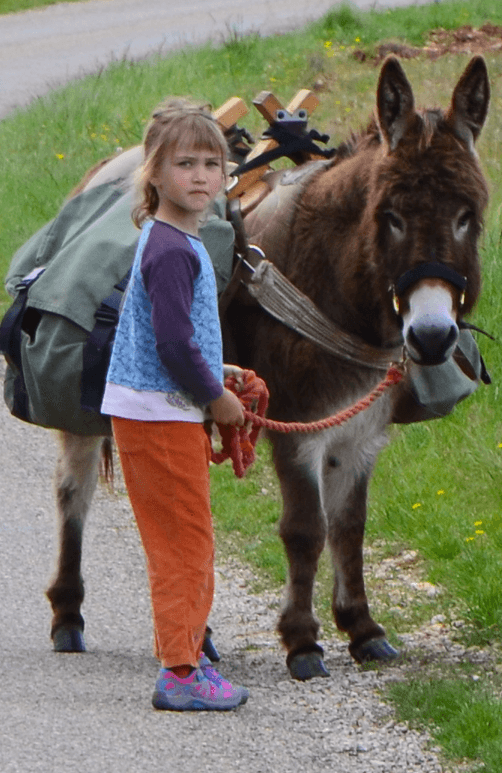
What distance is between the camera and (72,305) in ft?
13.1

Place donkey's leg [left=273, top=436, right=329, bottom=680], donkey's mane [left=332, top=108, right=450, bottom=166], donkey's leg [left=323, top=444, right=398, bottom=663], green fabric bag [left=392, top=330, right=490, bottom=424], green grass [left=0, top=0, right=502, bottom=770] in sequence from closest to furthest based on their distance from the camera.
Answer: donkey's mane [left=332, top=108, right=450, bottom=166], donkey's leg [left=273, top=436, right=329, bottom=680], green fabric bag [left=392, top=330, right=490, bottom=424], donkey's leg [left=323, top=444, right=398, bottom=663], green grass [left=0, top=0, right=502, bottom=770]

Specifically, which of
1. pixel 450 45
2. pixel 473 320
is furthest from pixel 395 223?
pixel 450 45

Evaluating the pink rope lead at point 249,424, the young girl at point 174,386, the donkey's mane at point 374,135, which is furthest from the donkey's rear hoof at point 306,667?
the donkey's mane at point 374,135

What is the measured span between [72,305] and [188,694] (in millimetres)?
1173

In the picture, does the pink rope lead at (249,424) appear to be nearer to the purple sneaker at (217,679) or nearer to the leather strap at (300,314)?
the leather strap at (300,314)

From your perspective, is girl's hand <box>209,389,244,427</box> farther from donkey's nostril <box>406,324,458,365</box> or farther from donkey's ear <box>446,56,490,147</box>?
donkey's ear <box>446,56,490,147</box>

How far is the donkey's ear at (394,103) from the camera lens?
389 cm

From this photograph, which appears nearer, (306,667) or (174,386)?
(174,386)

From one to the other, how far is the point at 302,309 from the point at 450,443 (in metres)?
2.34

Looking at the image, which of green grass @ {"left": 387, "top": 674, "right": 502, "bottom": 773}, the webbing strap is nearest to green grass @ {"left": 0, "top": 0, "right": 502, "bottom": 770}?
green grass @ {"left": 387, "top": 674, "right": 502, "bottom": 773}

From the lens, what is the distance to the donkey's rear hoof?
13.7 feet

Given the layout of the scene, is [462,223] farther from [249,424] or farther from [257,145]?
[257,145]

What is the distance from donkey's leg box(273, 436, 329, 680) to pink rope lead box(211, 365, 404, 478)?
0.53 ft

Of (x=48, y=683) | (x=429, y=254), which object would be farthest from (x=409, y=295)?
(x=48, y=683)
